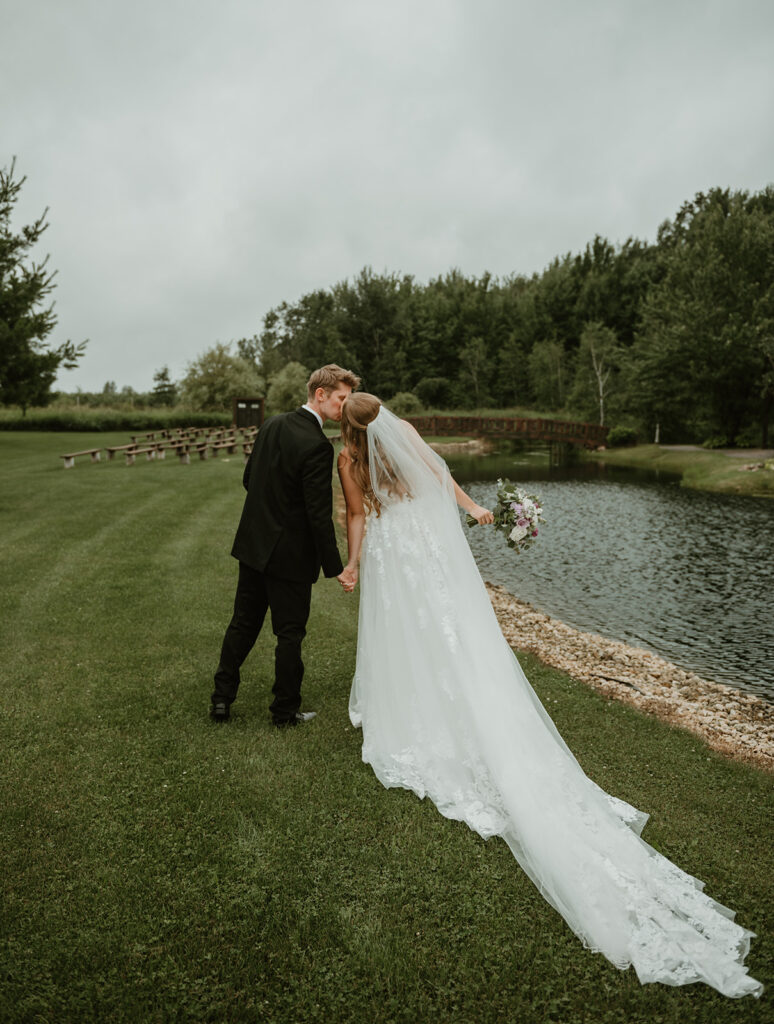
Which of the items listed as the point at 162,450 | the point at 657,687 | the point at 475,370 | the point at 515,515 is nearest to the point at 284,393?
the point at 475,370

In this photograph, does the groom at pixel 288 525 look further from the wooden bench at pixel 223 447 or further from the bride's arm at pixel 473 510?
the wooden bench at pixel 223 447

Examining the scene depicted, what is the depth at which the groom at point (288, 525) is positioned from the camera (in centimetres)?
421

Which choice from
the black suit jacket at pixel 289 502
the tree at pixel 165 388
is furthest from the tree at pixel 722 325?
the tree at pixel 165 388

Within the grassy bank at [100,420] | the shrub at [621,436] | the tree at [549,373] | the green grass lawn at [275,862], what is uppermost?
the tree at [549,373]

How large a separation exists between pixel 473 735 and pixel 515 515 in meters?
1.90

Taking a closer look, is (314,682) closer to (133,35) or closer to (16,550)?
(16,550)

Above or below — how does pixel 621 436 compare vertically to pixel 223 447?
above

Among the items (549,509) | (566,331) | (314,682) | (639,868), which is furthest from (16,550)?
(566,331)

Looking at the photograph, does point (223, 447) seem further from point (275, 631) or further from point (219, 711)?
point (275, 631)

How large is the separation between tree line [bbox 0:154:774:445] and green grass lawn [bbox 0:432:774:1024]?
51.7 ft

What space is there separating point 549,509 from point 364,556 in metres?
17.0

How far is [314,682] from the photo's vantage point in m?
5.55

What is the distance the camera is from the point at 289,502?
429cm

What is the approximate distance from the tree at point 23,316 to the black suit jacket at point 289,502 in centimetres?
1590
